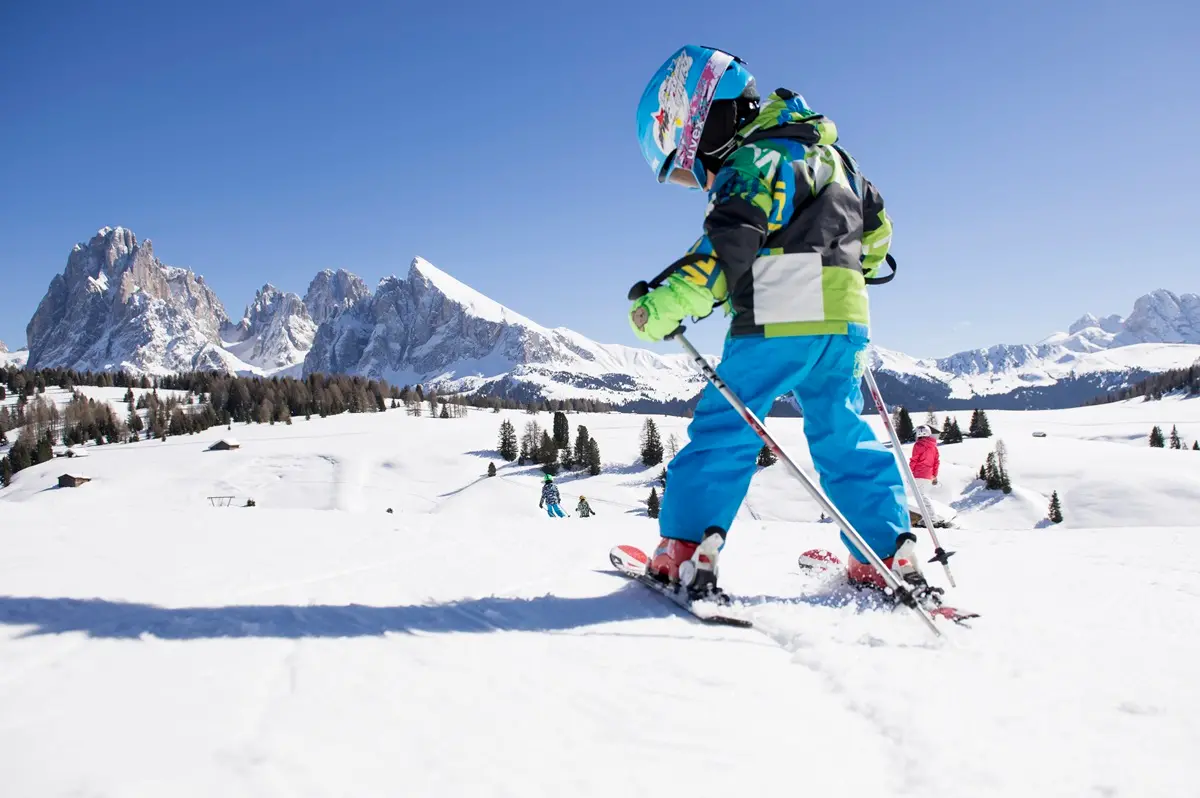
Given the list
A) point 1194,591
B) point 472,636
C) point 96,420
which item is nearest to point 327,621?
point 472,636

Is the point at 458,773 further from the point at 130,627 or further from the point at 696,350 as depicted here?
the point at 696,350

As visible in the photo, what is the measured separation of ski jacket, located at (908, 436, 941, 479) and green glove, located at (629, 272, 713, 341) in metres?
10.0

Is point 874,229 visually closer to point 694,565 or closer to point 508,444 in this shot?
point 694,565

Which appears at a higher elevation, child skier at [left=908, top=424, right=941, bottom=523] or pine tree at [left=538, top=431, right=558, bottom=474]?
child skier at [left=908, top=424, right=941, bottom=523]

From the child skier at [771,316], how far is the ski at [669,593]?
72 mm

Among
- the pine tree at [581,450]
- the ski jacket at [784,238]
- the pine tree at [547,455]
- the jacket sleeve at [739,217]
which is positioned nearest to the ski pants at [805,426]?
the ski jacket at [784,238]

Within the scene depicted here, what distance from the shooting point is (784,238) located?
3076 millimetres

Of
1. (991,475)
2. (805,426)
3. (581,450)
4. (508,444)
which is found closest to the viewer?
(805,426)

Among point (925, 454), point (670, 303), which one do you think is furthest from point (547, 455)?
point (670, 303)

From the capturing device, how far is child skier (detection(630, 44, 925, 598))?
2912 mm

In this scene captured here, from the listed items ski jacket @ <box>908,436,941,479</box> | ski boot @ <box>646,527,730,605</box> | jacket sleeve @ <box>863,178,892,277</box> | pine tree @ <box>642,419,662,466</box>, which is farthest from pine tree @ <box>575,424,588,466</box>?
ski boot @ <box>646,527,730,605</box>

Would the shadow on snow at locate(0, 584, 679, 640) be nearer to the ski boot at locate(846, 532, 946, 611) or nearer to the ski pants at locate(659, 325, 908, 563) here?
the ski pants at locate(659, 325, 908, 563)

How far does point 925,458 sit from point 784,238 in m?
10.3

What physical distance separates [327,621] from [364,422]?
377 ft
